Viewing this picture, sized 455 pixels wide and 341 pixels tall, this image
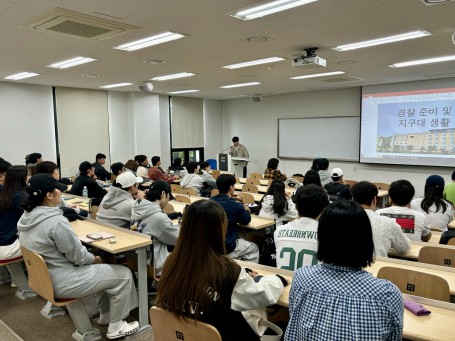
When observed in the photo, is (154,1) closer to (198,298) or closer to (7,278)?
(198,298)

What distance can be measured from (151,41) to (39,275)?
3.17 metres

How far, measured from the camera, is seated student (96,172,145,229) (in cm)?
363

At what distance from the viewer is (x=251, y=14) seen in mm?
3514

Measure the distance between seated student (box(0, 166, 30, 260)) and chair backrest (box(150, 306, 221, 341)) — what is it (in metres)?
2.36

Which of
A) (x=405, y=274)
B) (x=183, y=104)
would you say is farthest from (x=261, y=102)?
(x=405, y=274)

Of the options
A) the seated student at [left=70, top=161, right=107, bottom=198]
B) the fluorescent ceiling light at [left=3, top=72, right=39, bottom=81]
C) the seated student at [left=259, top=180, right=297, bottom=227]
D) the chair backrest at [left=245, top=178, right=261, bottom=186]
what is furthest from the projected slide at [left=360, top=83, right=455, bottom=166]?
the fluorescent ceiling light at [left=3, top=72, right=39, bottom=81]

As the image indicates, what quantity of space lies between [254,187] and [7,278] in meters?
3.95

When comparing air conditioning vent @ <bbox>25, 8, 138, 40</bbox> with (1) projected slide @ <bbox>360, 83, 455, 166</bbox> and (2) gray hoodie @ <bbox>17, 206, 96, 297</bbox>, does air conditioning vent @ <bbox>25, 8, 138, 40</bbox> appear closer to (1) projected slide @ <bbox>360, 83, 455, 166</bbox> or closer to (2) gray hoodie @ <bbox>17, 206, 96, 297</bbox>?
(2) gray hoodie @ <bbox>17, 206, 96, 297</bbox>

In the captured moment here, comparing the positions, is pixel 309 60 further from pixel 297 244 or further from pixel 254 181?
pixel 297 244

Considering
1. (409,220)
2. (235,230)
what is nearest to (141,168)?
(235,230)

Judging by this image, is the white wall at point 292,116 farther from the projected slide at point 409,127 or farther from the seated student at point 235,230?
the seated student at point 235,230

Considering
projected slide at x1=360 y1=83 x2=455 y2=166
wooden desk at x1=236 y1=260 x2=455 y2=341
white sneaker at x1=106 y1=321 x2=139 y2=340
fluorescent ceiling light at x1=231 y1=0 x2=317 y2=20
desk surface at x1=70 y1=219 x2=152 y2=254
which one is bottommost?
white sneaker at x1=106 y1=321 x2=139 y2=340

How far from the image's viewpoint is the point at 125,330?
2885 millimetres

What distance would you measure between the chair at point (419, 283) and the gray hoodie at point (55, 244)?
206cm
